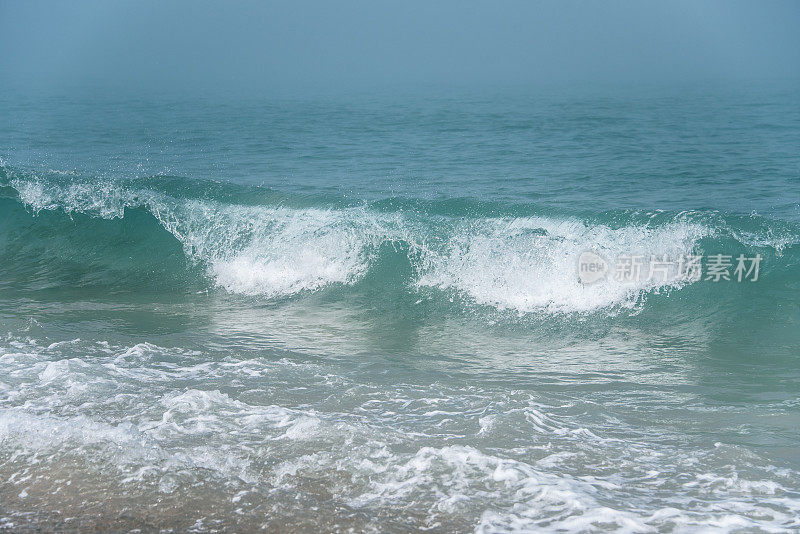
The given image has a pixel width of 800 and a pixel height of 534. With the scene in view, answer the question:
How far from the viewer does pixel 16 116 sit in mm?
29031

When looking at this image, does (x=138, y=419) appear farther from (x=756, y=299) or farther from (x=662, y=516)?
(x=756, y=299)

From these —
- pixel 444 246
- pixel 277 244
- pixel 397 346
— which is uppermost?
pixel 444 246

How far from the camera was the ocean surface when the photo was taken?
154 inches

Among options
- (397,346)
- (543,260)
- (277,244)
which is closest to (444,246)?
(543,260)

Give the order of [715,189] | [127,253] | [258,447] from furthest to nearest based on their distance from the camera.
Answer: [715,189] → [127,253] → [258,447]

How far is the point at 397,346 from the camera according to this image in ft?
23.0

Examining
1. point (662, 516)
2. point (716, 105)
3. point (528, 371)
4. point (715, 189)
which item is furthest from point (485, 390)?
point (716, 105)

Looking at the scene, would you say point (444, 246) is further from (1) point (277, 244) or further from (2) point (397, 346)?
(2) point (397, 346)

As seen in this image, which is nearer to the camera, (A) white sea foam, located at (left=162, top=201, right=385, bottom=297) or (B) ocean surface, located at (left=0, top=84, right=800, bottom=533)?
(B) ocean surface, located at (left=0, top=84, right=800, bottom=533)

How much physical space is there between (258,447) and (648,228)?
6.40 metres

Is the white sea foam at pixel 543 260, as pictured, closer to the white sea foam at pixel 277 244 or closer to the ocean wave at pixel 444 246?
the ocean wave at pixel 444 246

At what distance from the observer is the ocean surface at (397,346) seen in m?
3.90

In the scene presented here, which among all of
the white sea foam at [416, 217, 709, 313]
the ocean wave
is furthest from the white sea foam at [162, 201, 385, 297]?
the white sea foam at [416, 217, 709, 313]

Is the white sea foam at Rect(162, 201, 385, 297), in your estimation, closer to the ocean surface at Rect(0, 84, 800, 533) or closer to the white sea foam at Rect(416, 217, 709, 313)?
the ocean surface at Rect(0, 84, 800, 533)
